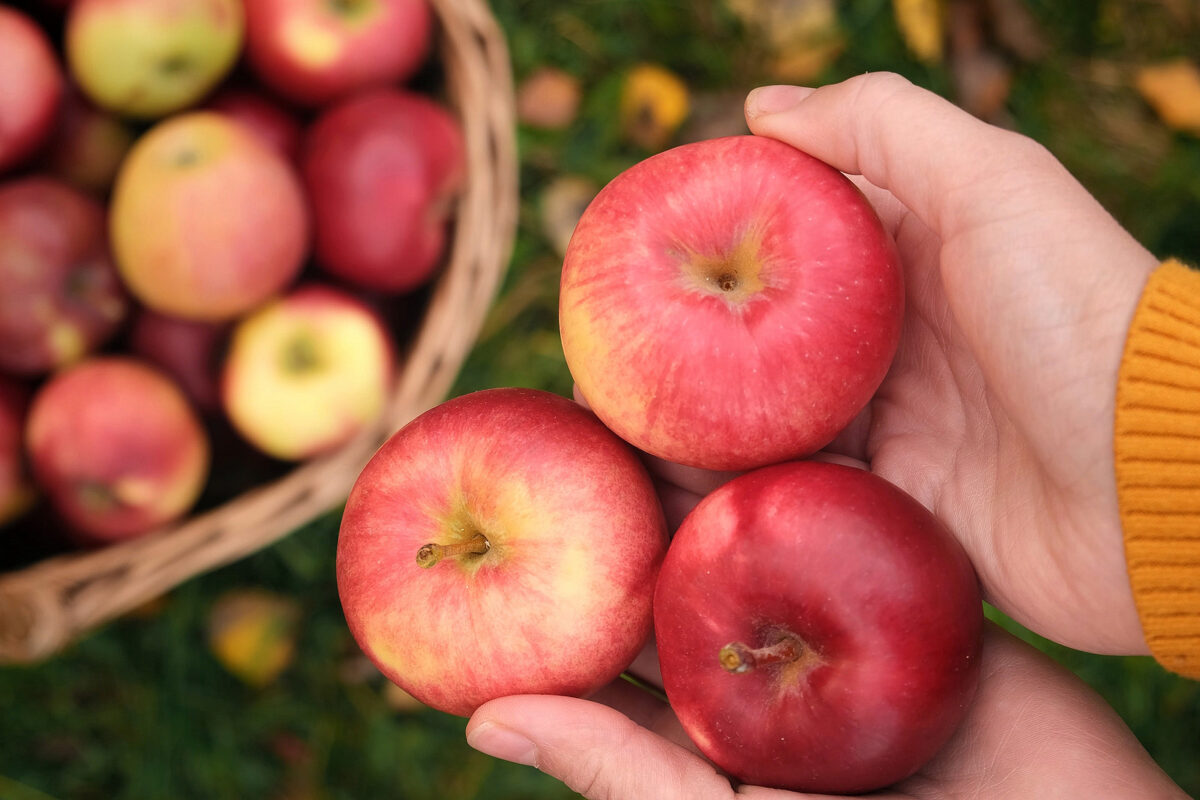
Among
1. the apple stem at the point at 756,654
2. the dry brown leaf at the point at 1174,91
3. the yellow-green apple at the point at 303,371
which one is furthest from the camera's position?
the dry brown leaf at the point at 1174,91

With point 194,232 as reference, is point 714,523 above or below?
above

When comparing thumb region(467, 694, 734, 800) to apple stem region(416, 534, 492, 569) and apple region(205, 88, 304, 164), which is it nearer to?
apple stem region(416, 534, 492, 569)

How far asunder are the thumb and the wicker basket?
34.6 inches

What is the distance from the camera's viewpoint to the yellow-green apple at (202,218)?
1764mm

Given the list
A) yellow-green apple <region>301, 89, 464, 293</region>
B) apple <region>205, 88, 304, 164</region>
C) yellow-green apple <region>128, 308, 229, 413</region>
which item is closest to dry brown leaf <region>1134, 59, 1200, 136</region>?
yellow-green apple <region>301, 89, 464, 293</region>

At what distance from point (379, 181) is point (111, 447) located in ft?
2.42

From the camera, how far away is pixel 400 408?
1.97m

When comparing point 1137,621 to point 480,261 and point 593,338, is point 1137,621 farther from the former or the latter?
point 480,261

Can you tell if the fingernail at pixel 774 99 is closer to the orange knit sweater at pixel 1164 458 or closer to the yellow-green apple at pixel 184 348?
the orange knit sweater at pixel 1164 458

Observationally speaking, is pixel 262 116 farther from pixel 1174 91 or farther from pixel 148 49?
pixel 1174 91

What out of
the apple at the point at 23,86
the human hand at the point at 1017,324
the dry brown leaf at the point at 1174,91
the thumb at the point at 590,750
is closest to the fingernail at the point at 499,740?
the thumb at the point at 590,750

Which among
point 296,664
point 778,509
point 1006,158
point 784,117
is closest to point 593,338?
point 778,509

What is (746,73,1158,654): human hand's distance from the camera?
116 cm

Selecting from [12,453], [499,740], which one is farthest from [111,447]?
[499,740]
